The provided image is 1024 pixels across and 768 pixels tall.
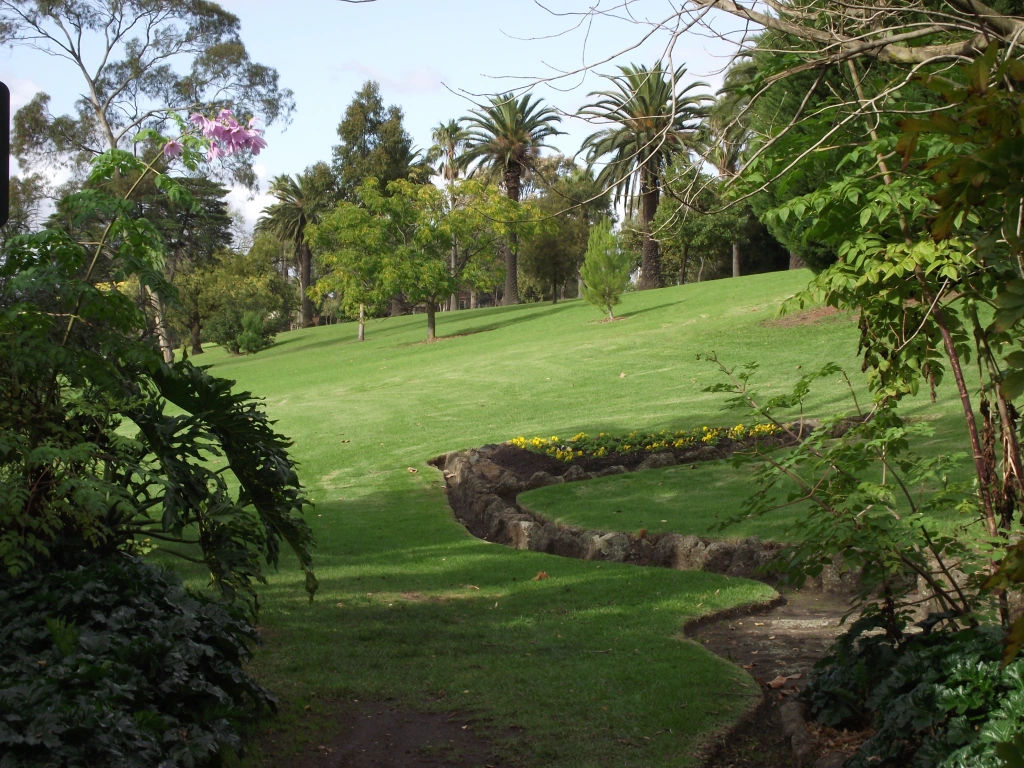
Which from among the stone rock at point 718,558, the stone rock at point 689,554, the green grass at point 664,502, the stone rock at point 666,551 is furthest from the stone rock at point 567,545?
the stone rock at point 718,558

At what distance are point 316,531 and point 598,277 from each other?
69.9 feet

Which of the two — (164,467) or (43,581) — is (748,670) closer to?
(164,467)

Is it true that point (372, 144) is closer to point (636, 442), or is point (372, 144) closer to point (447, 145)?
point (447, 145)

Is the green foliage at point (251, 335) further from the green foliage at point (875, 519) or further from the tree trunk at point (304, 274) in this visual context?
the green foliage at point (875, 519)

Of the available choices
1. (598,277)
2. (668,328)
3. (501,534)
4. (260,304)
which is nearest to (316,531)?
(501,534)

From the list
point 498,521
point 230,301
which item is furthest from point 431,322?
point 498,521

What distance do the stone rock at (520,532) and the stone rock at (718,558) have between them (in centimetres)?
197

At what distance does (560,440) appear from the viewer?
43.5ft

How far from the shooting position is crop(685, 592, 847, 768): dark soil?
4457 mm

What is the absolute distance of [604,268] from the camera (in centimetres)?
3038

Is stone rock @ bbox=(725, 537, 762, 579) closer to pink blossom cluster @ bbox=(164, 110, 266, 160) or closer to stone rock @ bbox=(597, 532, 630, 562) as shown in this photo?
stone rock @ bbox=(597, 532, 630, 562)

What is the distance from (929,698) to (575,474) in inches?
318

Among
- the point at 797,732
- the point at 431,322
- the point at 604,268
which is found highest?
the point at 604,268

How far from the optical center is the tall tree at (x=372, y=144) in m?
53.7
